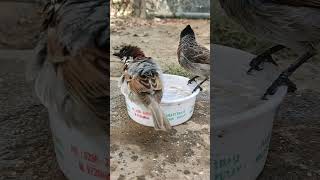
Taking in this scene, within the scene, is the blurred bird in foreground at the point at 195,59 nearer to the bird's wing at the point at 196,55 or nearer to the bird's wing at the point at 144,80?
the bird's wing at the point at 196,55

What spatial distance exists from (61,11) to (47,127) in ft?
2.44

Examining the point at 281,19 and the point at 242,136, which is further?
the point at 281,19

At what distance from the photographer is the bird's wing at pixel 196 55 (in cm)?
136

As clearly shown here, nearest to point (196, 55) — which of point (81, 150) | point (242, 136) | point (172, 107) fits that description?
point (172, 107)

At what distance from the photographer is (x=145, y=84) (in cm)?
108

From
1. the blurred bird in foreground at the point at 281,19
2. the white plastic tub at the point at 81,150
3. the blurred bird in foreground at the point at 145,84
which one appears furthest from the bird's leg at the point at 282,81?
the white plastic tub at the point at 81,150

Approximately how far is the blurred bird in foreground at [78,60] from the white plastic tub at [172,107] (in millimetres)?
176

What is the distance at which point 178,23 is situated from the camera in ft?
9.18

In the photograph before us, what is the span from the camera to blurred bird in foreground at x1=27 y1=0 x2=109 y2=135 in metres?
0.96

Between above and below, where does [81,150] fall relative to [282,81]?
below

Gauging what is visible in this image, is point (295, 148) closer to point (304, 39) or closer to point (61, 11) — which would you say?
point (304, 39)

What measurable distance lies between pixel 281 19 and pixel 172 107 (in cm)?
38

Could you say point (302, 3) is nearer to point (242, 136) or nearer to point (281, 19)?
point (281, 19)

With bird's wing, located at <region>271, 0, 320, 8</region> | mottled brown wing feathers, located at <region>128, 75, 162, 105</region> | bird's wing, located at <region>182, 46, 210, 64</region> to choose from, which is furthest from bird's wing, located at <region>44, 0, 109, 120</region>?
bird's wing, located at <region>271, 0, 320, 8</region>
